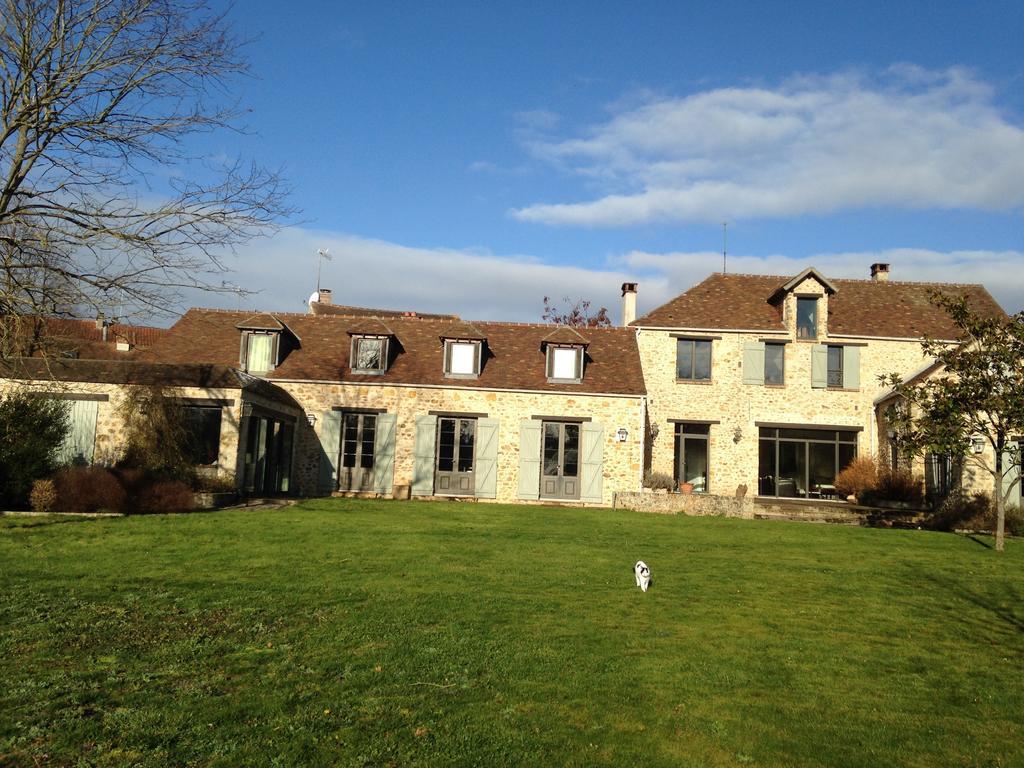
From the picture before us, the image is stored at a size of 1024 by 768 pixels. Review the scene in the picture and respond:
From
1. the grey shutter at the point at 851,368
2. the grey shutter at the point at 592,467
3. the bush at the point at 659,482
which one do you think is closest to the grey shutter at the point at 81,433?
the grey shutter at the point at 592,467

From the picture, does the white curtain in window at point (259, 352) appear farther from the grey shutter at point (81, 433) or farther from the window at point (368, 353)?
the grey shutter at point (81, 433)

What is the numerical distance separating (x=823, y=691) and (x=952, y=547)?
36.9 ft

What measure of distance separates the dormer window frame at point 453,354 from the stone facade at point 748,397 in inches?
214

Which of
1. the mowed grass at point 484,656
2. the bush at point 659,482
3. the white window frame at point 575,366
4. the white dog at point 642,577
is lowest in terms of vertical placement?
the mowed grass at point 484,656

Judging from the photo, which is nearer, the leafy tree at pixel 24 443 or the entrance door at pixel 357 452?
the leafy tree at pixel 24 443

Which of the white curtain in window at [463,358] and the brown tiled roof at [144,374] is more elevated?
the white curtain in window at [463,358]

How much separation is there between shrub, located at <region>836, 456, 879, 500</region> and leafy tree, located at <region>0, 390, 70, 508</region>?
20.4 m

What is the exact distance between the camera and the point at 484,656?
6953 mm

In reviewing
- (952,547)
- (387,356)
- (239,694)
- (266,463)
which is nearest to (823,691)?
(239,694)

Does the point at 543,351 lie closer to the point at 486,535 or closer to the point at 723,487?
the point at 723,487

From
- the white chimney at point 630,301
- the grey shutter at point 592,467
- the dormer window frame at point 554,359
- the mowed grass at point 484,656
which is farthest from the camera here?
the white chimney at point 630,301

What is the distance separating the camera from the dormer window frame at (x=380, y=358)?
80.8ft

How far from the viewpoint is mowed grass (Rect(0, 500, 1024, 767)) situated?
517cm

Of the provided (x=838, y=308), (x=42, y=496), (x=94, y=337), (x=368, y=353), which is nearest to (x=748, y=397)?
(x=838, y=308)
